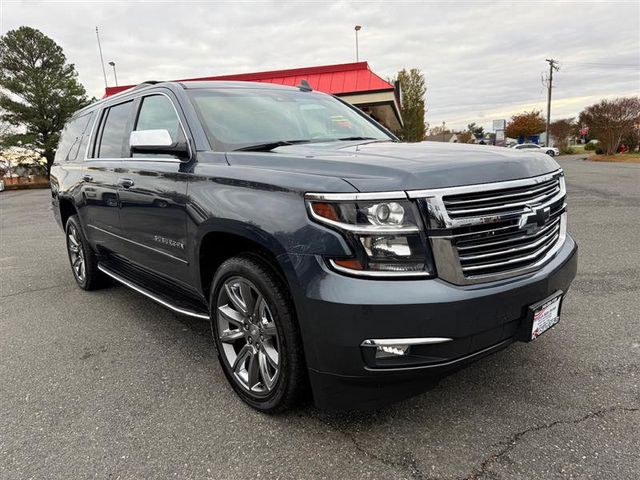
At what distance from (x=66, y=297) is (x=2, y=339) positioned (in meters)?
1.10

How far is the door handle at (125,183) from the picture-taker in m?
3.54

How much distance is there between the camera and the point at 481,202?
2119mm

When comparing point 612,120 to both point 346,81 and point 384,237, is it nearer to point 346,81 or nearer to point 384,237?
point 346,81

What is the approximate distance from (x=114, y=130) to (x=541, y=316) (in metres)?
3.72

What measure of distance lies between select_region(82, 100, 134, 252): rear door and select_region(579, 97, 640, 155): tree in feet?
129

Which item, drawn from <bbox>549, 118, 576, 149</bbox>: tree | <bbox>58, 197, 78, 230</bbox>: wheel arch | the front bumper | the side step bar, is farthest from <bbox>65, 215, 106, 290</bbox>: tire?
<bbox>549, 118, 576, 149</bbox>: tree

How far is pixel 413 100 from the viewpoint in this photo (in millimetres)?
42406

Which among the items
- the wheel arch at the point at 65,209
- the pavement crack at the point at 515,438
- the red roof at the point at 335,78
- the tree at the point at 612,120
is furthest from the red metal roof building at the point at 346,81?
the tree at the point at 612,120

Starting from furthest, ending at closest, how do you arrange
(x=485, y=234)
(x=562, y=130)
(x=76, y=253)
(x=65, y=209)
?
1. (x=562, y=130)
2. (x=65, y=209)
3. (x=76, y=253)
4. (x=485, y=234)

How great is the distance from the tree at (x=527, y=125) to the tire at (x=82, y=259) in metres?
79.3

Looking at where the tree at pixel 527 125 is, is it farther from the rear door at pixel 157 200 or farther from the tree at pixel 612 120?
the rear door at pixel 157 200

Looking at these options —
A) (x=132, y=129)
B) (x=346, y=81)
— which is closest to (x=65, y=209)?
(x=132, y=129)

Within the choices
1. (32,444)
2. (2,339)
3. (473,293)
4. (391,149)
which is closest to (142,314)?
(2,339)

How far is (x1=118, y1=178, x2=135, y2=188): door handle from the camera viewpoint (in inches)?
139
